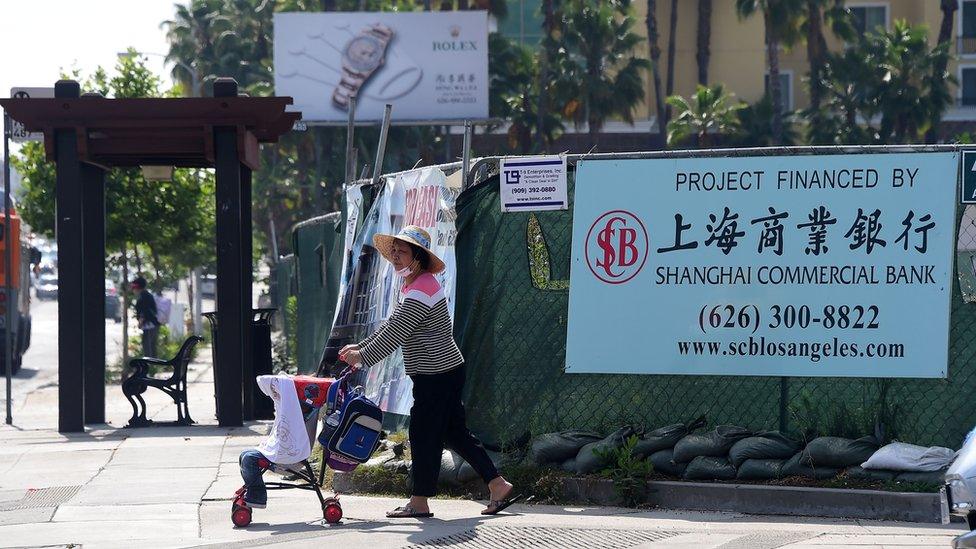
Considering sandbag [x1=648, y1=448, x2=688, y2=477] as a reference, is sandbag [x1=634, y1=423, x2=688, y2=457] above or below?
above

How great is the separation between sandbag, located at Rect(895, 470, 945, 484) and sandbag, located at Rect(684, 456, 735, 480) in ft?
3.29

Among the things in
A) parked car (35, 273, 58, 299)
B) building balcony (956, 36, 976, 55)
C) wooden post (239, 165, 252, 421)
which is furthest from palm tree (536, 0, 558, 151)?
wooden post (239, 165, 252, 421)

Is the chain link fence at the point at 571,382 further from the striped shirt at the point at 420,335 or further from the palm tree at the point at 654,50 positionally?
the palm tree at the point at 654,50

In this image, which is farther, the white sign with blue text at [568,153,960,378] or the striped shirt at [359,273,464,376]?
the white sign with blue text at [568,153,960,378]

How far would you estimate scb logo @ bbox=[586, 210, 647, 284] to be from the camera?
887 centimetres

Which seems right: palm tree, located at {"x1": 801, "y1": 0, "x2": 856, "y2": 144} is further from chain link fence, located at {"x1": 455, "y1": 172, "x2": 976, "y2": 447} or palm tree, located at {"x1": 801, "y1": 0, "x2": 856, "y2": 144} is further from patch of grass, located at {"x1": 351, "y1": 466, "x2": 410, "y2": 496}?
patch of grass, located at {"x1": 351, "y1": 466, "x2": 410, "y2": 496}

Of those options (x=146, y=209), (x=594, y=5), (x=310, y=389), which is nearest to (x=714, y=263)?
(x=310, y=389)

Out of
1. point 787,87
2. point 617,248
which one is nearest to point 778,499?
point 617,248

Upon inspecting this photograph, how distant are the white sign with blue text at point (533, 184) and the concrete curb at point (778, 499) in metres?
1.85

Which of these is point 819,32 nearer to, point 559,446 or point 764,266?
point 764,266

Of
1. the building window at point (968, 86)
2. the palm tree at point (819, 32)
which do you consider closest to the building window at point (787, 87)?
the building window at point (968, 86)

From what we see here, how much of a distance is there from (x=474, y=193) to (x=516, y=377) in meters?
1.31

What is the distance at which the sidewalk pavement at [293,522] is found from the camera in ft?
24.3

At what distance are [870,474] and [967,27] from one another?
54.7 m
